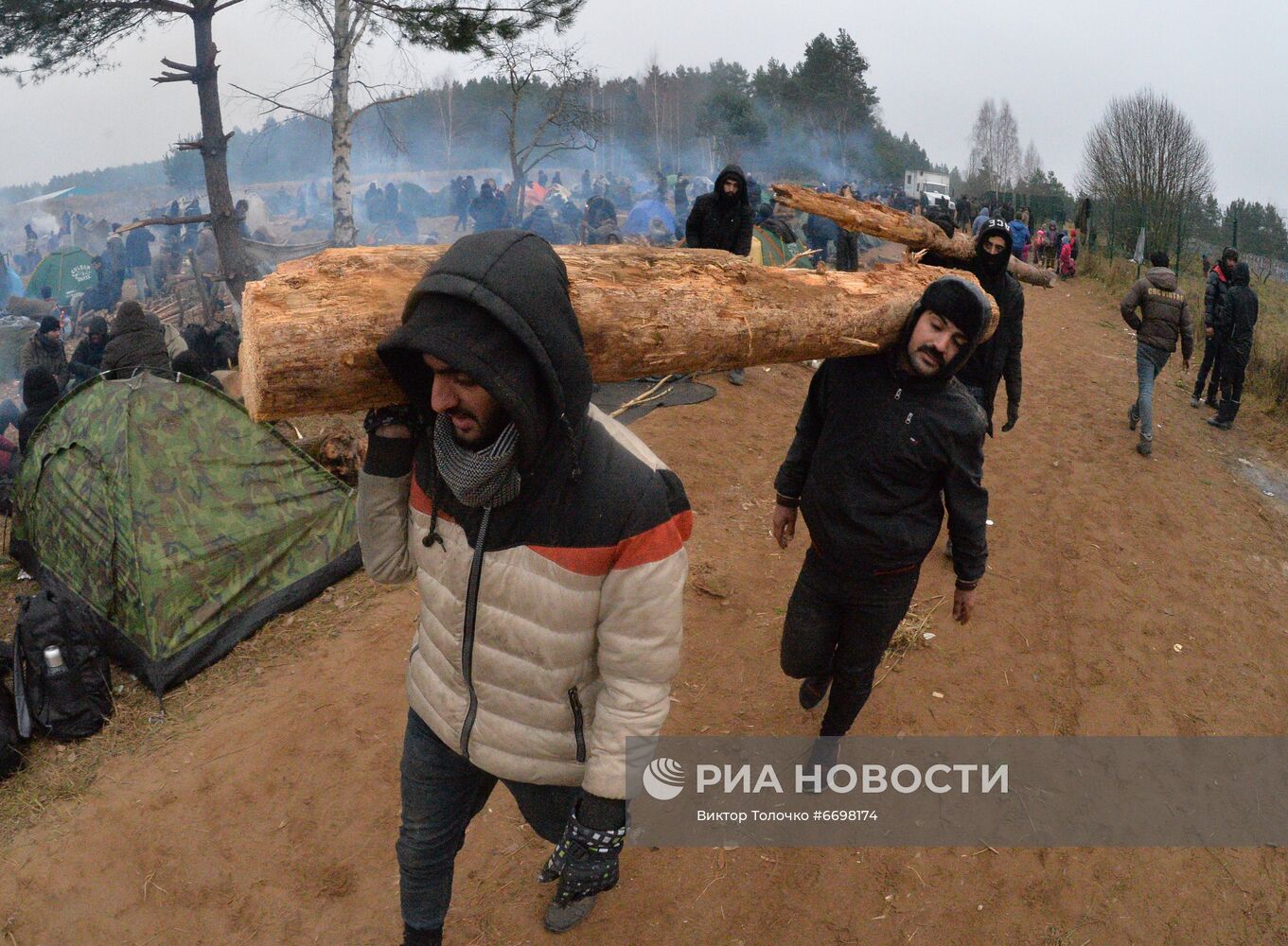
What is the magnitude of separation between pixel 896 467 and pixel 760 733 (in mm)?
1548

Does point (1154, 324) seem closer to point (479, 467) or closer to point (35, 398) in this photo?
point (479, 467)

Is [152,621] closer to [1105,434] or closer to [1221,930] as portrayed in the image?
[1221,930]

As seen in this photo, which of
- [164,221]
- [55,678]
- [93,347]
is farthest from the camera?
[93,347]

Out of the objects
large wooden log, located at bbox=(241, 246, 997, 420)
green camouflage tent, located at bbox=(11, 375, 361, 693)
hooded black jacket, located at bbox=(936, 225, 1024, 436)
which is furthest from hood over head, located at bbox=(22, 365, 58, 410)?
hooded black jacket, located at bbox=(936, 225, 1024, 436)

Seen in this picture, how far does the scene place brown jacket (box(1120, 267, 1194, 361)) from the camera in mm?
7430

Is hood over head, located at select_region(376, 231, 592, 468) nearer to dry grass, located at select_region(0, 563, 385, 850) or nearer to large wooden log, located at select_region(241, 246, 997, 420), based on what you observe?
large wooden log, located at select_region(241, 246, 997, 420)

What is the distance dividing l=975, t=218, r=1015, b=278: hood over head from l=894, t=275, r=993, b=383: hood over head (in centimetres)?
187

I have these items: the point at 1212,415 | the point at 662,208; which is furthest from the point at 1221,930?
the point at 662,208

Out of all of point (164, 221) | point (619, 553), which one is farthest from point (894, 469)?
point (164, 221)

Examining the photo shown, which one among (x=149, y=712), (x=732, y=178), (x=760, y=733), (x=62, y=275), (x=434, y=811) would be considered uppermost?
(x=732, y=178)

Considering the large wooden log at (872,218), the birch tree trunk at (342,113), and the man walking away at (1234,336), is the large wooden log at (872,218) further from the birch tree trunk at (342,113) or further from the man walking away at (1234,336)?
the birch tree trunk at (342,113)

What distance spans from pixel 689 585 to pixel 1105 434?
599 cm

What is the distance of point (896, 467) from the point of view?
8.77 feet

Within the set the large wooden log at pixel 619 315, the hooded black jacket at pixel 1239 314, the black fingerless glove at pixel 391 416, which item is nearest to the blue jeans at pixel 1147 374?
the hooded black jacket at pixel 1239 314
